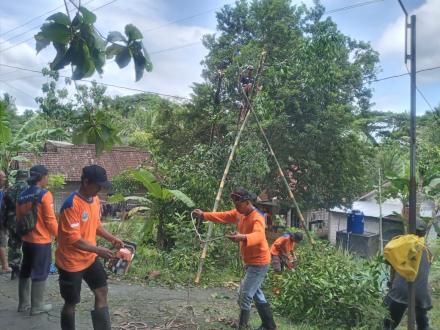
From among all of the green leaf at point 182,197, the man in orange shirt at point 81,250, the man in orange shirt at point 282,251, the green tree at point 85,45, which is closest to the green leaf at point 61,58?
the green tree at point 85,45

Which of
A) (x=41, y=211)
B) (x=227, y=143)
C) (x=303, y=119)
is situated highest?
(x=303, y=119)

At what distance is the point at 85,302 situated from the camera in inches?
249

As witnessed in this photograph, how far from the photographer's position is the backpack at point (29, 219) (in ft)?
17.5

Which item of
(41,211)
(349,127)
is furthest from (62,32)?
(349,127)

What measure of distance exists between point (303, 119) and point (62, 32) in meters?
14.8

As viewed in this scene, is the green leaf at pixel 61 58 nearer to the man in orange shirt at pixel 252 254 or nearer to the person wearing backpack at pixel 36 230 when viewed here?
the man in orange shirt at pixel 252 254

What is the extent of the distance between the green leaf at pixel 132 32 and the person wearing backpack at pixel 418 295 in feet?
12.3

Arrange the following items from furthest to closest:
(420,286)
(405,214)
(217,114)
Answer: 1. (217,114)
2. (405,214)
3. (420,286)

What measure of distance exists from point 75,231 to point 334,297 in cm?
343

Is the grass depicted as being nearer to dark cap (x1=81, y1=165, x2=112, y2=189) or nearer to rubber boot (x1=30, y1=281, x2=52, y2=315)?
rubber boot (x1=30, y1=281, x2=52, y2=315)

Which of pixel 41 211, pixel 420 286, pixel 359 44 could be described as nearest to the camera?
pixel 420 286

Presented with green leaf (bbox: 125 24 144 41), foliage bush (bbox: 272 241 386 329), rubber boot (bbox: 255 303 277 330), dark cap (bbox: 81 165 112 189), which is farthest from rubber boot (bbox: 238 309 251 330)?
green leaf (bbox: 125 24 144 41)

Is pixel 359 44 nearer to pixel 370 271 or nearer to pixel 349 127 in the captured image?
pixel 349 127

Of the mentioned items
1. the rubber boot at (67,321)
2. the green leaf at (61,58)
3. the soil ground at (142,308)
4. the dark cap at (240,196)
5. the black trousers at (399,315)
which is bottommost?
the soil ground at (142,308)
